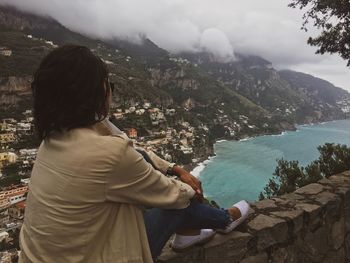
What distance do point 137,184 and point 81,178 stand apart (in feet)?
0.65

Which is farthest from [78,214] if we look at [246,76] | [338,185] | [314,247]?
[246,76]

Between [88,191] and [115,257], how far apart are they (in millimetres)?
260

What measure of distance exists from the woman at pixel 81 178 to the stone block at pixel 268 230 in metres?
1.26

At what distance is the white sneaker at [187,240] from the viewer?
1.90 m

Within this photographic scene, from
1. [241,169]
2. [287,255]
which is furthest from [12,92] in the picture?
[287,255]

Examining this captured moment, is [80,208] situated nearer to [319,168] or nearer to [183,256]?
[183,256]

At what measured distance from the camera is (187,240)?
1899 millimetres

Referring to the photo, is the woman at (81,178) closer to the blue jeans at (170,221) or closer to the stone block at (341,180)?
the blue jeans at (170,221)

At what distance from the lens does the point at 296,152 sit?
6253 cm

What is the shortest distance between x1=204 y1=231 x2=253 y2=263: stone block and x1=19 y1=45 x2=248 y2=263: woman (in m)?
0.86

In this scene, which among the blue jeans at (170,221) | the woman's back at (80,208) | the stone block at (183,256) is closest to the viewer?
the woman's back at (80,208)

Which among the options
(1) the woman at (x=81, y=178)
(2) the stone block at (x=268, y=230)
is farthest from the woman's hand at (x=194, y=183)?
(2) the stone block at (x=268, y=230)

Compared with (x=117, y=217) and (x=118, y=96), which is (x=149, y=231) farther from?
(x=118, y=96)

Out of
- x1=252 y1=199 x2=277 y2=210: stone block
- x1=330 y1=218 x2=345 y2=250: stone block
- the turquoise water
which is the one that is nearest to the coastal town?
x1=252 y1=199 x2=277 y2=210: stone block
